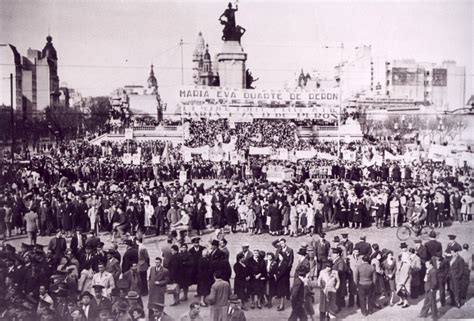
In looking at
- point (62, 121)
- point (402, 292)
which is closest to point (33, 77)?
point (62, 121)

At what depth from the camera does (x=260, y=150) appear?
832cm

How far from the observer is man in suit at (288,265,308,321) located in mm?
5477

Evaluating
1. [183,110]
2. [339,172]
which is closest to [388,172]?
[339,172]

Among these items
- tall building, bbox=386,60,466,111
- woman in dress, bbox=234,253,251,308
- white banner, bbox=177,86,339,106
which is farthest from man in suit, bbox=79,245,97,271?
tall building, bbox=386,60,466,111

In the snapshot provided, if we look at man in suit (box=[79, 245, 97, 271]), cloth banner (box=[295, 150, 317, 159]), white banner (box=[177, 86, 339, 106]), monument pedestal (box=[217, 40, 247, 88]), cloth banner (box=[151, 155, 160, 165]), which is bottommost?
man in suit (box=[79, 245, 97, 271])

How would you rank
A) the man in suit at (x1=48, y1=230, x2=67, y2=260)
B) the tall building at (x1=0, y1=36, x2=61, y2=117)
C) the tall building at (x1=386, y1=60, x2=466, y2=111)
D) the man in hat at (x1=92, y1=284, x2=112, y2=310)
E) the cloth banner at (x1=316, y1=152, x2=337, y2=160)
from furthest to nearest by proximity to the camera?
the cloth banner at (x1=316, y1=152, x2=337, y2=160), the tall building at (x1=386, y1=60, x2=466, y2=111), the tall building at (x1=0, y1=36, x2=61, y2=117), the man in suit at (x1=48, y1=230, x2=67, y2=260), the man in hat at (x1=92, y1=284, x2=112, y2=310)

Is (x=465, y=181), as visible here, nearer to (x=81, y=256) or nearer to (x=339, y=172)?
(x=339, y=172)

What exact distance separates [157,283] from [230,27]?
158 inches

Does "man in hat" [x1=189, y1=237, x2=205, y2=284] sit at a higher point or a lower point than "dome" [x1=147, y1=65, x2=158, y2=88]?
lower

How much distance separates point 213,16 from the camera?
7617 mm

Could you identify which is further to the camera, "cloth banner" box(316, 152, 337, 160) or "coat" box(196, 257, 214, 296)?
"cloth banner" box(316, 152, 337, 160)

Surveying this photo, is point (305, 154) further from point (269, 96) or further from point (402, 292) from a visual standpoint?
point (402, 292)

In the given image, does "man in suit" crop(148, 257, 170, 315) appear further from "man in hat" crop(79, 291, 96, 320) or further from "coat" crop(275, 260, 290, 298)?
"coat" crop(275, 260, 290, 298)

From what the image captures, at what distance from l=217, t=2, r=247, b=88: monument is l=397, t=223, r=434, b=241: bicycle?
11.3 ft
